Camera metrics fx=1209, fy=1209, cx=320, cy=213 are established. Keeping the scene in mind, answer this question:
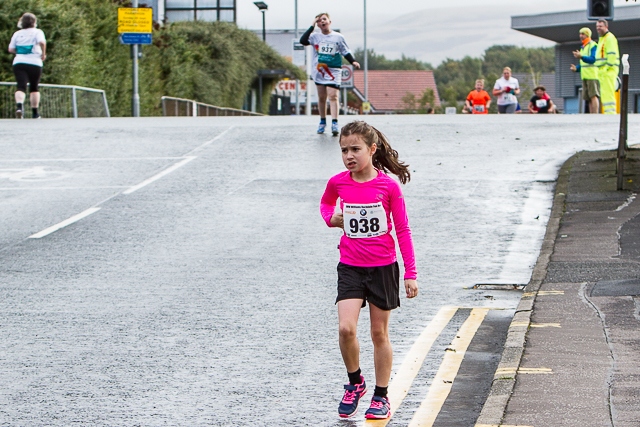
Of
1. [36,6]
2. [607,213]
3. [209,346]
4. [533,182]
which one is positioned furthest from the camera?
[36,6]

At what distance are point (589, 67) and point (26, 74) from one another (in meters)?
12.2

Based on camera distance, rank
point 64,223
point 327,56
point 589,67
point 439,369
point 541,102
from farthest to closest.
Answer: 1. point 541,102
2. point 589,67
3. point 327,56
4. point 64,223
5. point 439,369

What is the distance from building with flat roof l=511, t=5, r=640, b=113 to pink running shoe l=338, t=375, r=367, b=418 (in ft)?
137

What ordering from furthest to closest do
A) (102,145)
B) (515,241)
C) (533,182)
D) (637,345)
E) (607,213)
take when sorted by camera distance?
(102,145) → (533,182) → (607,213) → (515,241) → (637,345)

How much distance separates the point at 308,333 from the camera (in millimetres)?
8188

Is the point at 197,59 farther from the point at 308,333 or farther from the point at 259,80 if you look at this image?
the point at 308,333

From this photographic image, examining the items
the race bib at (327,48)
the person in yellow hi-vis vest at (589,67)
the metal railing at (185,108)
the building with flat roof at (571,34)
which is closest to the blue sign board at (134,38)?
the metal railing at (185,108)

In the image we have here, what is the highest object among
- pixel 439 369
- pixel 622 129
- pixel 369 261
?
pixel 622 129

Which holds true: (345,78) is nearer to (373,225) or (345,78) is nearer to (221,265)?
(221,265)

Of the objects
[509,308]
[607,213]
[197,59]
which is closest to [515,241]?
[607,213]

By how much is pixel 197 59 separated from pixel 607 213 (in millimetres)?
40374

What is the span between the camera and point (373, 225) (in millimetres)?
6074

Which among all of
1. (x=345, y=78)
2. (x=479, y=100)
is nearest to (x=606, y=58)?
(x=479, y=100)

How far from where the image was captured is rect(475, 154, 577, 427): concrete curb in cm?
571
